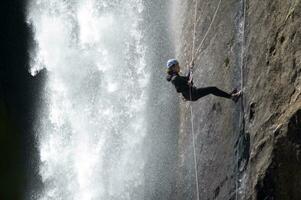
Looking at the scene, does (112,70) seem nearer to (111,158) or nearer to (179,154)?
(111,158)

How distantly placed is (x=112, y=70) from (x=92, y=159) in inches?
165

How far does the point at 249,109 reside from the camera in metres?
7.76

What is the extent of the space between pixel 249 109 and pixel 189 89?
1.80 meters

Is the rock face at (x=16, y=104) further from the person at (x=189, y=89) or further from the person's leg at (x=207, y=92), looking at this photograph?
the person's leg at (x=207, y=92)

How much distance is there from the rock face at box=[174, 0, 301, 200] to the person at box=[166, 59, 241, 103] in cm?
22

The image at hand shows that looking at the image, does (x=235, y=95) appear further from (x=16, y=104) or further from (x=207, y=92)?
(x=16, y=104)

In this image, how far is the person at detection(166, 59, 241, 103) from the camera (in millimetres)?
8578

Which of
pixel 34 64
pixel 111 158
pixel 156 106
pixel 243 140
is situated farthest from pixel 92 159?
pixel 243 140

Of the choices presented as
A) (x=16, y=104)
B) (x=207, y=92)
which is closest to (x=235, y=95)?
(x=207, y=92)

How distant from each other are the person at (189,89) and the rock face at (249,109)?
0.22 metres

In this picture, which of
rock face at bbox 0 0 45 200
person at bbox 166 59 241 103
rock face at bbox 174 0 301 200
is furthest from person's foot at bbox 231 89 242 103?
rock face at bbox 0 0 45 200

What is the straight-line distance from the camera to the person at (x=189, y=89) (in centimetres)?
858

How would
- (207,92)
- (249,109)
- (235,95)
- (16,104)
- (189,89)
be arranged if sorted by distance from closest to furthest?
(249,109)
(235,95)
(207,92)
(189,89)
(16,104)

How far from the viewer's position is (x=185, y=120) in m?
12.3
